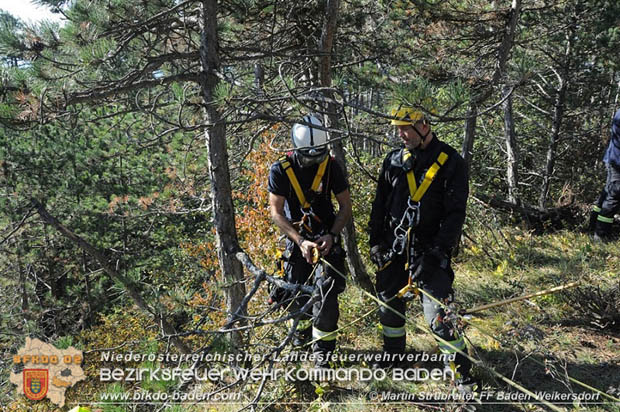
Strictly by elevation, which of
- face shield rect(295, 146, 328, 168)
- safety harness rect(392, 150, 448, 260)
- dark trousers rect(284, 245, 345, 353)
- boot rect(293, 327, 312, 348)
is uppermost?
face shield rect(295, 146, 328, 168)

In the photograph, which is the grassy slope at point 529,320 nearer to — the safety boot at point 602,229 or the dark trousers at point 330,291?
the safety boot at point 602,229

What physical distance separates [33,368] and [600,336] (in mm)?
4883

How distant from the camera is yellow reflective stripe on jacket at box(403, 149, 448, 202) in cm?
327

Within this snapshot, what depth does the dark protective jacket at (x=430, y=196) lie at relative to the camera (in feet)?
10.6

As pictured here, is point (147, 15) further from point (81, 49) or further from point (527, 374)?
point (527, 374)

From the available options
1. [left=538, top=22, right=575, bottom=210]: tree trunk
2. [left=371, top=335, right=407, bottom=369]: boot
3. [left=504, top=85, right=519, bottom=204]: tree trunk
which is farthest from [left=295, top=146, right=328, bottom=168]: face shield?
[left=538, top=22, right=575, bottom=210]: tree trunk

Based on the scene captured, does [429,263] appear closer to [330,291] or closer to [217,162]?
[330,291]

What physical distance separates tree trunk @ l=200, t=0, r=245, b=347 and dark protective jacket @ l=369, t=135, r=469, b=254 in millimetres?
1590

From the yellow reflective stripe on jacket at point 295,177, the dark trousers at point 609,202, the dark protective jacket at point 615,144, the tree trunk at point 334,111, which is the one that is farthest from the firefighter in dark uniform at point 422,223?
the dark trousers at point 609,202

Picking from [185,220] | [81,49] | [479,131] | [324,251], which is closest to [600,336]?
[324,251]

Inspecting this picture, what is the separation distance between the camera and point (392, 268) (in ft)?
11.8

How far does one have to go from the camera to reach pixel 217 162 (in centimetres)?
402

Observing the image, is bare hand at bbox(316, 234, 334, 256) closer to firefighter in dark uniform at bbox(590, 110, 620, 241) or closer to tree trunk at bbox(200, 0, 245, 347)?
tree trunk at bbox(200, 0, 245, 347)

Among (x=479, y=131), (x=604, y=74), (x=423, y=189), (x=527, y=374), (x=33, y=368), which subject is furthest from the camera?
(x=479, y=131)
